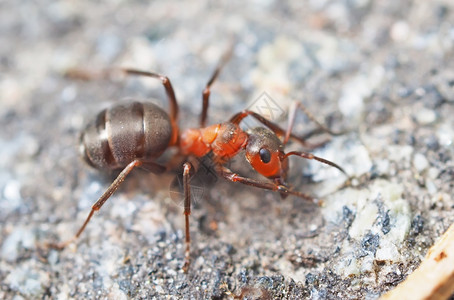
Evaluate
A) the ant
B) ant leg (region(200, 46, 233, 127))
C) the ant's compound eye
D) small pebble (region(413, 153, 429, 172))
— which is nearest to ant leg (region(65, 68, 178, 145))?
the ant

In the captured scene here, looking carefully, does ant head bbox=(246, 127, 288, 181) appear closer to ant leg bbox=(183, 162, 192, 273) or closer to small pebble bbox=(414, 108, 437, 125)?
ant leg bbox=(183, 162, 192, 273)

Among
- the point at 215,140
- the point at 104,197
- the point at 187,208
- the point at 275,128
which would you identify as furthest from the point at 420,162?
the point at 104,197

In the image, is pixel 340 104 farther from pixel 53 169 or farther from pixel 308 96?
pixel 53 169

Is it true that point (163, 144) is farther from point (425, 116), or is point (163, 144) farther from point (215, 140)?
point (425, 116)

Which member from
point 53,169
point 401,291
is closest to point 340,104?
point 401,291

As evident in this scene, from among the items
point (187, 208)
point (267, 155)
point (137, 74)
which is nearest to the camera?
point (187, 208)

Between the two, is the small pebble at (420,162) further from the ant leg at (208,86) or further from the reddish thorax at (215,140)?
the ant leg at (208,86)
